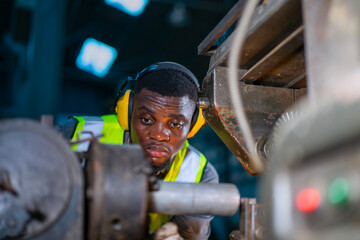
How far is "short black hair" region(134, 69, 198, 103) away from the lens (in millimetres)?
1919

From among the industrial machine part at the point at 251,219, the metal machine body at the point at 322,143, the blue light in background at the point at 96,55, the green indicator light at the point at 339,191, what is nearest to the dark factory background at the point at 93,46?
the blue light in background at the point at 96,55

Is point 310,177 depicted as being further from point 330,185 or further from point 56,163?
point 56,163

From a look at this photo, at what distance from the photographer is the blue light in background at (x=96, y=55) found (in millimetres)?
5207

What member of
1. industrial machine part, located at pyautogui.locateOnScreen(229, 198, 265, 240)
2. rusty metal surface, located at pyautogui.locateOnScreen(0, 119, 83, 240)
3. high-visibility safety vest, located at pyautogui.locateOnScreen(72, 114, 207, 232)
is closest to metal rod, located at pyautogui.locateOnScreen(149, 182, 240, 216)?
industrial machine part, located at pyautogui.locateOnScreen(229, 198, 265, 240)

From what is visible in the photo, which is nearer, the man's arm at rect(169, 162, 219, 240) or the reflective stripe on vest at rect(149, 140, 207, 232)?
the man's arm at rect(169, 162, 219, 240)

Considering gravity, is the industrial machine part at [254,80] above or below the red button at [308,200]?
above

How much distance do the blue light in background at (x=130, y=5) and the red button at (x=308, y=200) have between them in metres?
4.48

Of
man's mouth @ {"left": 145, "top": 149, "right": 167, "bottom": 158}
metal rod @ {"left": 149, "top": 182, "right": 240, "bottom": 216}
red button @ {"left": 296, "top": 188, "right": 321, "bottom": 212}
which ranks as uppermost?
man's mouth @ {"left": 145, "top": 149, "right": 167, "bottom": 158}

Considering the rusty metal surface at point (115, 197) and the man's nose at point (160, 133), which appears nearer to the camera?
the rusty metal surface at point (115, 197)

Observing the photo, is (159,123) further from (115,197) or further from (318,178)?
(318,178)

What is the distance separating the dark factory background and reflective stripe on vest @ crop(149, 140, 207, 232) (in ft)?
7.42

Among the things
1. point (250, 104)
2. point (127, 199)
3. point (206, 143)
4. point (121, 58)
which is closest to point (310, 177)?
point (127, 199)

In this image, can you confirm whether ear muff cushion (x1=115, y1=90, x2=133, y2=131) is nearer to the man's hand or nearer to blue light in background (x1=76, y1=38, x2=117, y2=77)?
the man's hand

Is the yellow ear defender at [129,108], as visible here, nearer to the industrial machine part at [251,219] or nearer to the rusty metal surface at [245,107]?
the rusty metal surface at [245,107]
